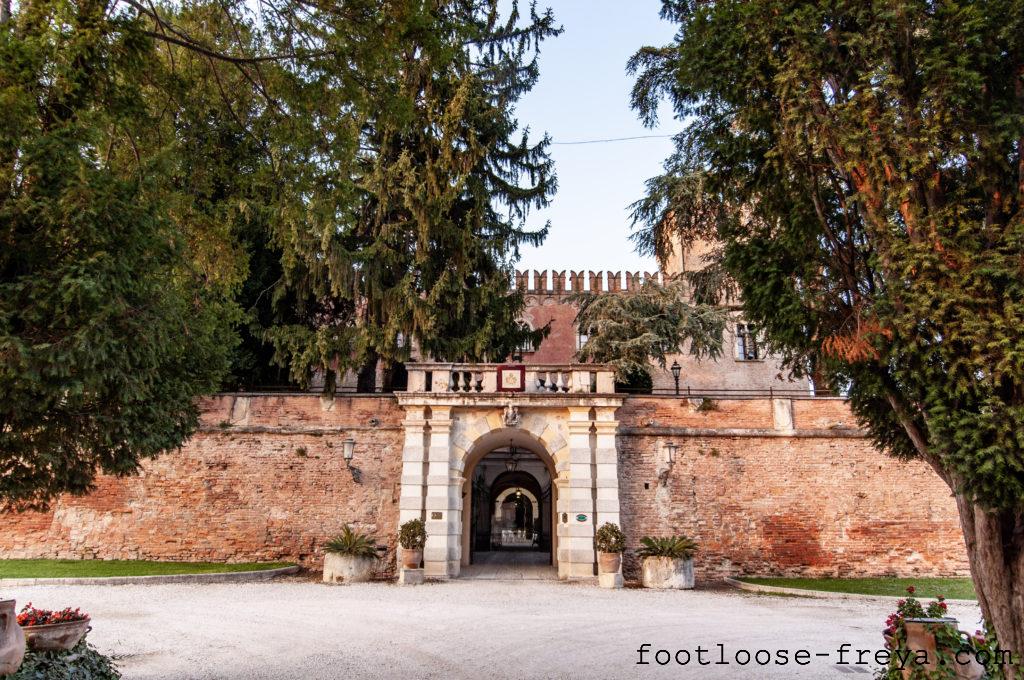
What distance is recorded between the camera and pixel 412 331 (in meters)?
18.3

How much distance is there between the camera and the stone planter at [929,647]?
5.34 m

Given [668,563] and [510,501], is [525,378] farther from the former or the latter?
[510,501]

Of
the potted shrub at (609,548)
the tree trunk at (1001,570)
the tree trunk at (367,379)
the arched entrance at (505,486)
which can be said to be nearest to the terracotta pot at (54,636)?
the tree trunk at (1001,570)

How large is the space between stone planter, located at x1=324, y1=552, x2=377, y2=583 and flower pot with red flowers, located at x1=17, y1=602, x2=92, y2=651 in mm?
8832

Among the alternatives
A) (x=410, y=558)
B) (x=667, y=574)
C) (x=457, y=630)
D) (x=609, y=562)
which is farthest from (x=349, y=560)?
(x=667, y=574)

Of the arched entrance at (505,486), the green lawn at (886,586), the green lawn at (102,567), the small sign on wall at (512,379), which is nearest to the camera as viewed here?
the green lawn at (886,586)

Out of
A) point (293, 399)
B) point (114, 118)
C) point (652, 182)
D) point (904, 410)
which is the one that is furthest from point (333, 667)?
point (652, 182)

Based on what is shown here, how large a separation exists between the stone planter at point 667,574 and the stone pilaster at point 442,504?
14.7ft

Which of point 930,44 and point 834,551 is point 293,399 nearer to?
point 834,551

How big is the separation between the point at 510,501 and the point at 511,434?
27833 mm

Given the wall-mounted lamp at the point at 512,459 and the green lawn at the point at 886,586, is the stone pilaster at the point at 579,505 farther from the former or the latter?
the green lawn at the point at 886,586

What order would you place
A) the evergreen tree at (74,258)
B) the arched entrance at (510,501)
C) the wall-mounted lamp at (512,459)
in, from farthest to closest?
the wall-mounted lamp at (512,459) < the arched entrance at (510,501) < the evergreen tree at (74,258)

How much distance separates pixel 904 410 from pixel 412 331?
13828 mm

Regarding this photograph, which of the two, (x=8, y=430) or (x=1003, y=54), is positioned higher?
(x=1003, y=54)
